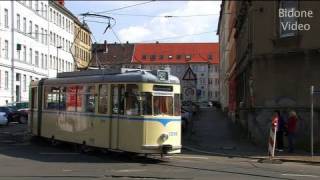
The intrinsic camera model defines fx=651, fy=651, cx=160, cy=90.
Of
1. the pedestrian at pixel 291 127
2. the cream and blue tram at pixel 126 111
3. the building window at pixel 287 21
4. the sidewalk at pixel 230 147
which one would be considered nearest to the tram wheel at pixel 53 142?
the cream and blue tram at pixel 126 111

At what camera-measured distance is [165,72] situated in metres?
21.5

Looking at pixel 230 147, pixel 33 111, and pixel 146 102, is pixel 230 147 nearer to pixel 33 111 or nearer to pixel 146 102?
pixel 146 102

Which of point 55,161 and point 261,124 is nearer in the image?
point 55,161

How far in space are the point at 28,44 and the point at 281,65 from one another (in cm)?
5952

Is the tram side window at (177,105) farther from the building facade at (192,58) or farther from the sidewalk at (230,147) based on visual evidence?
the building facade at (192,58)

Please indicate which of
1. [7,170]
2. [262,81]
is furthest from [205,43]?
[7,170]

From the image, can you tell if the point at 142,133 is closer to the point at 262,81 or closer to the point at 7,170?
the point at 7,170

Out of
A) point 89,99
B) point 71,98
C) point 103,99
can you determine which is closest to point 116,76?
point 103,99

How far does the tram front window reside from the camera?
2100 centimetres

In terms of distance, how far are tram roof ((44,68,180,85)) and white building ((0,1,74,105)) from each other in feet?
157

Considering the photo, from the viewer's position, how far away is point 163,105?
69.7ft

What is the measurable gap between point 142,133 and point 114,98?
1.89m

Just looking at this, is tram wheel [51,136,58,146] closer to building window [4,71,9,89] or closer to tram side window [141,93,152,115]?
tram side window [141,93,152,115]

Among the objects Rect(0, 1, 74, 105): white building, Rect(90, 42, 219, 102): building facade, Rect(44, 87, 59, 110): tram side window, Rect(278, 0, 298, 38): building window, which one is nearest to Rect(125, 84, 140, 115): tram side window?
Rect(44, 87, 59, 110): tram side window
